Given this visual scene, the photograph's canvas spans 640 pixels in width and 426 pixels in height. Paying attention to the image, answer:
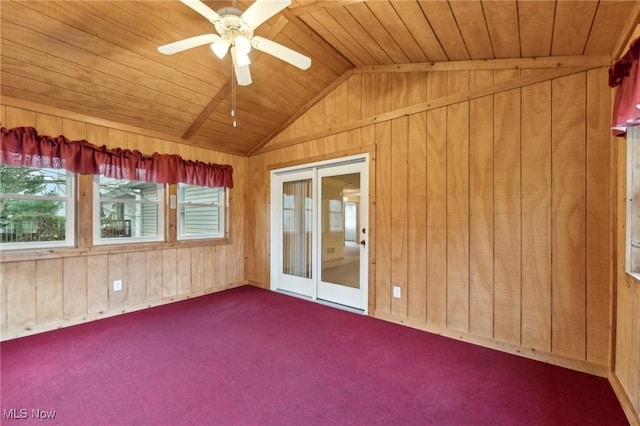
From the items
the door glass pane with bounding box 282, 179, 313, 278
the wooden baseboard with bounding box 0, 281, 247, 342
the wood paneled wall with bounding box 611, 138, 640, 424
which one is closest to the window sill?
the wooden baseboard with bounding box 0, 281, 247, 342

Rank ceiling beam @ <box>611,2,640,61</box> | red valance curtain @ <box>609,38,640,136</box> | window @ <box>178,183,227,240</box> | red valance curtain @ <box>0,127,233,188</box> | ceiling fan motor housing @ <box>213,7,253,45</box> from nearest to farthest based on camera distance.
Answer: red valance curtain @ <box>609,38,640,136</box>
ceiling beam @ <box>611,2,640,61</box>
ceiling fan motor housing @ <box>213,7,253,45</box>
red valance curtain @ <box>0,127,233,188</box>
window @ <box>178,183,227,240</box>

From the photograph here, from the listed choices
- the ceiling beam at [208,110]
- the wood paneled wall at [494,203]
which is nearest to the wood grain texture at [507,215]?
the wood paneled wall at [494,203]

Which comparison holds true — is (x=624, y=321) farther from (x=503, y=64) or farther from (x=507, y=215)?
(x=503, y=64)

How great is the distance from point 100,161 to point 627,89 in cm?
458

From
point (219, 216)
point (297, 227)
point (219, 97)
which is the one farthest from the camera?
point (219, 216)

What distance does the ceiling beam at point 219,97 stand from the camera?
8.53 ft

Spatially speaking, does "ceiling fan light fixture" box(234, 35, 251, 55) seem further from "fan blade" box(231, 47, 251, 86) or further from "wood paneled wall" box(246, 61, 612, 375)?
"wood paneled wall" box(246, 61, 612, 375)

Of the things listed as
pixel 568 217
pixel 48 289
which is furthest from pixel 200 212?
pixel 568 217

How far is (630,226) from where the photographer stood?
5.99 feet

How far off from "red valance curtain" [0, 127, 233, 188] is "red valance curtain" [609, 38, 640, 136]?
14.1 feet

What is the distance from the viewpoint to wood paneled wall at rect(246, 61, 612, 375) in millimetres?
2178

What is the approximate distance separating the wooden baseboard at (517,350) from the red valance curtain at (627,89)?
172 centimetres

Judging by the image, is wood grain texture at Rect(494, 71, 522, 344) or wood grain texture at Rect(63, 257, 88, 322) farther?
wood grain texture at Rect(63, 257, 88, 322)

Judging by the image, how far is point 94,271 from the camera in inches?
129
